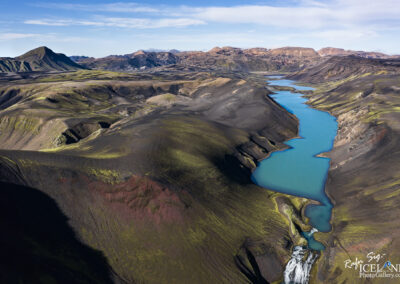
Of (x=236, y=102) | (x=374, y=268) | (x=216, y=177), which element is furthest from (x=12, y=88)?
(x=374, y=268)

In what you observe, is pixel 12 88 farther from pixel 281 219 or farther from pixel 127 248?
pixel 281 219

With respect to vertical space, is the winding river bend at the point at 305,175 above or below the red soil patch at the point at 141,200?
below

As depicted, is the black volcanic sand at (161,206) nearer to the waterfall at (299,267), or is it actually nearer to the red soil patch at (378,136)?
the waterfall at (299,267)

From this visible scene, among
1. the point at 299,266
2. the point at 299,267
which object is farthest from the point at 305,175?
the point at 299,267

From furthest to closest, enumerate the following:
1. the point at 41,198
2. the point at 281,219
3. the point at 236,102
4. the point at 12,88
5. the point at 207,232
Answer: the point at 12,88 < the point at 236,102 < the point at 281,219 < the point at 207,232 < the point at 41,198

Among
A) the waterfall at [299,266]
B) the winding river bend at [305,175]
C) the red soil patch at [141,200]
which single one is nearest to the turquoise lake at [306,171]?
the winding river bend at [305,175]

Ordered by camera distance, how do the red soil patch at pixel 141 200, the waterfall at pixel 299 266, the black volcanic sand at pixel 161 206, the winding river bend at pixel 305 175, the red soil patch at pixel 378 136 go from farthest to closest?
the red soil patch at pixel 378 136, the red soil patch at pixel 141 200, the winding river bend at pixel 305 175, the waterfall at pixel 299 266, the black volcanic sand at pixel 161 206

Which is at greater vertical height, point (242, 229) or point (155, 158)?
point (155, 158)
